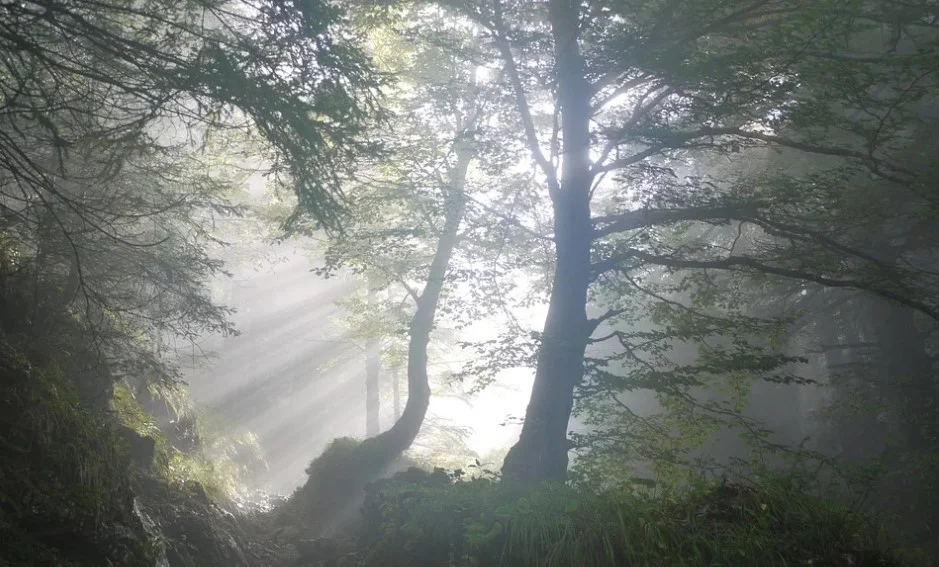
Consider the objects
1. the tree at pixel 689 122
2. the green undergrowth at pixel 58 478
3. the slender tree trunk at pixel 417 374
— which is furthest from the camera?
the slender tree trunk at pixel 417 374

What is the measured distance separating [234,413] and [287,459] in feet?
16.7

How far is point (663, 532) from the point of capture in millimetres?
4426

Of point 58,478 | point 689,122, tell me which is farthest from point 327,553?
point 689,122

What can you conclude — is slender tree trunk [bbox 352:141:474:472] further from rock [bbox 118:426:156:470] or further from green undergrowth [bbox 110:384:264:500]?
rock [bbox 118:426:156:470]

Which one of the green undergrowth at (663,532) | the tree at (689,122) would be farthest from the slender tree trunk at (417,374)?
the green undergrowth at (663,532)

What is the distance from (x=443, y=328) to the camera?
19.4 meters

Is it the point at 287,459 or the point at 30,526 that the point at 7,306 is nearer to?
the point at 30,526

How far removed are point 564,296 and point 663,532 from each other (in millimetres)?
3910

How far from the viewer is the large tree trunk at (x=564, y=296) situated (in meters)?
7.34

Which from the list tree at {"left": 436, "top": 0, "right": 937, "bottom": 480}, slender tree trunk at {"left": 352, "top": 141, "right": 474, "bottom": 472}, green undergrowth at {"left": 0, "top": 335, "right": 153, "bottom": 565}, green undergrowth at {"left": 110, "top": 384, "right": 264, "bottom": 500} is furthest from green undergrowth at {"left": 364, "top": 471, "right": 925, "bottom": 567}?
slender tree trunk at {"left": 352, "top": 141, "right": 474, "bottom": 472}

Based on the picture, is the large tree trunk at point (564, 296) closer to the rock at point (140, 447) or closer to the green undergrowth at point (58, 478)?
the green undergrowth at point (58, 478)

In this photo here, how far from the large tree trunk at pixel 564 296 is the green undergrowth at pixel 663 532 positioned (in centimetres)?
131

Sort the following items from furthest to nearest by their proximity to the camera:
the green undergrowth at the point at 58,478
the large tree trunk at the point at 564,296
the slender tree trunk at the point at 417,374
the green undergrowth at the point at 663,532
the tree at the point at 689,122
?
the slender tree trunk at the point at 417,374, the large tree trunk at the point at 564,296, the tree at the point at 689,122, the green undergrowth at the point at 58,478, the green undergrowth at the point at 663,532

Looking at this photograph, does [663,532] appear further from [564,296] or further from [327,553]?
[327,553]
